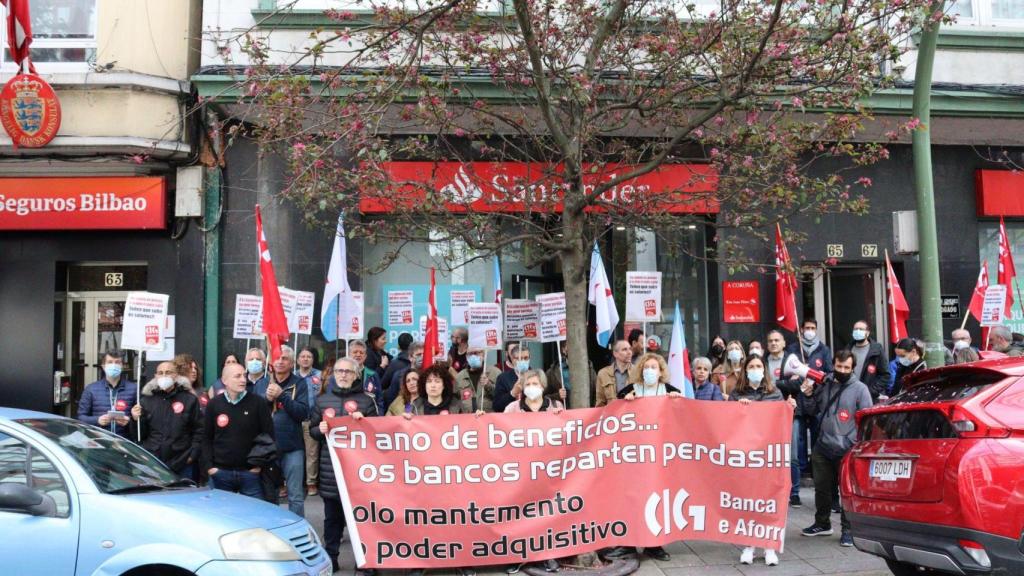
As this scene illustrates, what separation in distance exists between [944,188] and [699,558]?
29.0 feet

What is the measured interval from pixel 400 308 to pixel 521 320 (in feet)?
6.86

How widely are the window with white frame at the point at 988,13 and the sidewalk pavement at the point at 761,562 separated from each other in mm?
9036

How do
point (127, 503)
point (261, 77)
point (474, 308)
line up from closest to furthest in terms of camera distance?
point (127, 503) → point (261, 77) → point (474, 308)

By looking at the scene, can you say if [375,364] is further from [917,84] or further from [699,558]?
[917,84]

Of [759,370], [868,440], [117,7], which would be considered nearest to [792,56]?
[759,370]

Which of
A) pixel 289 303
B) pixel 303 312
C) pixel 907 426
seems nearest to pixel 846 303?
pixel 907 426

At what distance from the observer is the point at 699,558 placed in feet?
26.3

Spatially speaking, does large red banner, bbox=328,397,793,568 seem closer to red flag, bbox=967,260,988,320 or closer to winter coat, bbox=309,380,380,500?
winter coat, bbox=309,380,380,500

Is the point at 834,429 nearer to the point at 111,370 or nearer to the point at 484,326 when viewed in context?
the point at 484,326

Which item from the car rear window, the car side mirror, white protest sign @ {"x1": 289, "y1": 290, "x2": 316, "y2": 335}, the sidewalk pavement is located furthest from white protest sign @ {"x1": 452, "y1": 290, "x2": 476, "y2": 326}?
the car side mirror

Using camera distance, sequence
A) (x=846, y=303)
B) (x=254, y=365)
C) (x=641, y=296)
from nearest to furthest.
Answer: (x=254, y=365)
(x=641, y=296)
(x=846, y=303)

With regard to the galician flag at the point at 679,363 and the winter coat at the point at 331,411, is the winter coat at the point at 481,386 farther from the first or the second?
the winter coat at the point at 331,411

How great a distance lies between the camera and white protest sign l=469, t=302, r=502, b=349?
36.3ft

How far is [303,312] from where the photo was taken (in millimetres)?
11344
